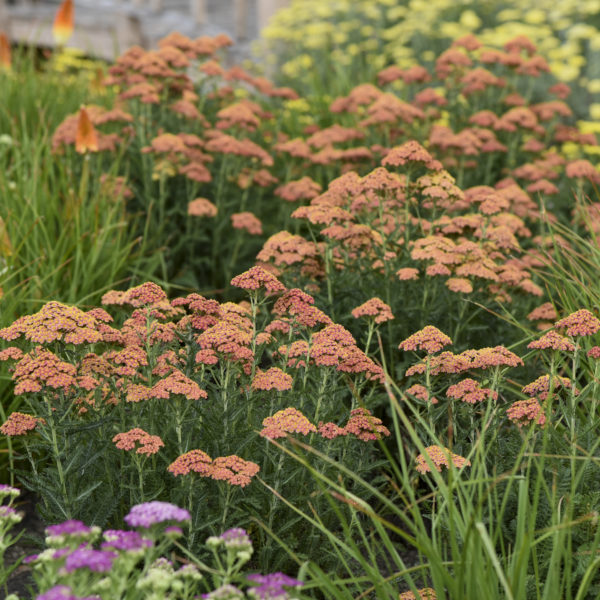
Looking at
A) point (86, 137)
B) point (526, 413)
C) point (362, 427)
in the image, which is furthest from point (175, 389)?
point (86, 137)

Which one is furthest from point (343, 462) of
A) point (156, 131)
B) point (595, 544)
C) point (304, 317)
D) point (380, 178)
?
point (156, 131)

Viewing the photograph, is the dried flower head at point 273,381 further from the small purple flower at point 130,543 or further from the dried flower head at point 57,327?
the small purple flower at point 130,543

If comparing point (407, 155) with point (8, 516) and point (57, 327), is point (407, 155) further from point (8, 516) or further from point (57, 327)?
point (8, 516)

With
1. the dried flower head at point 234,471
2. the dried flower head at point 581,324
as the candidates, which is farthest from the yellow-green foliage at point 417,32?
the dried flower head at point 234,471

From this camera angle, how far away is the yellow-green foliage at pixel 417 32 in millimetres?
8609

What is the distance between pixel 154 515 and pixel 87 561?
0.76 ft

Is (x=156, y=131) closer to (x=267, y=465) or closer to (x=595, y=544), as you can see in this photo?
(x=267, y=465)

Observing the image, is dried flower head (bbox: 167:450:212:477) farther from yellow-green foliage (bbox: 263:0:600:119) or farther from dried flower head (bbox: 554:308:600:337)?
yellow-green foliage (bbox: 263:0:600:119)

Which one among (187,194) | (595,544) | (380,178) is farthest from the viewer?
(187,194)

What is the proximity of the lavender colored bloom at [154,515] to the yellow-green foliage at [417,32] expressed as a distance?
6727 mm

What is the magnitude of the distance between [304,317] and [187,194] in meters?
2.62

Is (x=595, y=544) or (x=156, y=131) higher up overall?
(x=156, y=131)

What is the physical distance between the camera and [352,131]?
5.54 metres

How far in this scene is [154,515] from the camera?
1.97m
